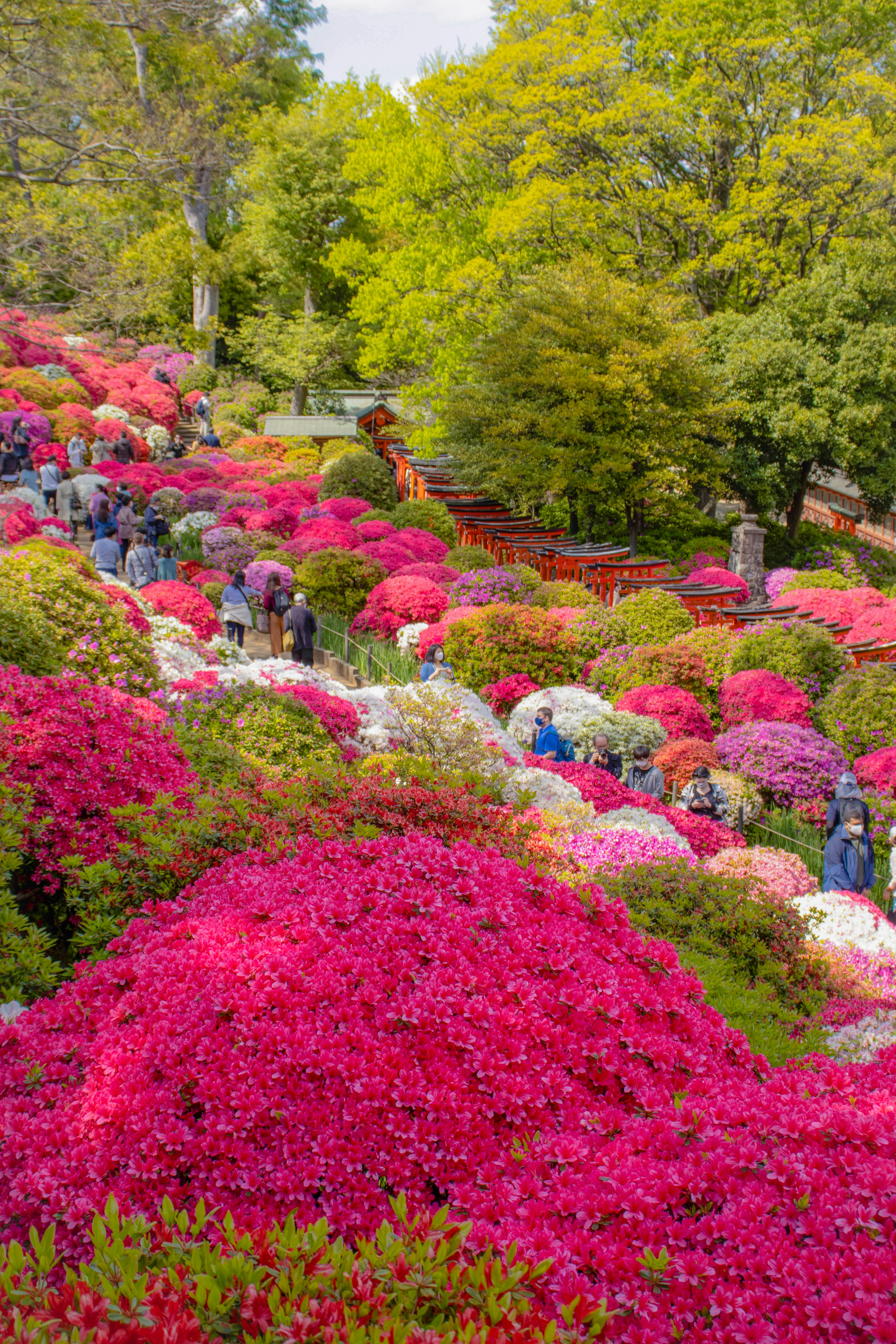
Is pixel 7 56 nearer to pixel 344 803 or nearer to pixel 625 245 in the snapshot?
pixel 344 803

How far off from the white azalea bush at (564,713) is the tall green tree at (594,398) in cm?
1049

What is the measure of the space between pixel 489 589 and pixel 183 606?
209 inches

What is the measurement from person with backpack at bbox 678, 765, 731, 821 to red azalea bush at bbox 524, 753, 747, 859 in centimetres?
25

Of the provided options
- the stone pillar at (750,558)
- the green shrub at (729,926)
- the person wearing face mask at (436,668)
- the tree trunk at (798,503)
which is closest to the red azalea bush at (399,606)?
the person wearing face mask at (436,668)

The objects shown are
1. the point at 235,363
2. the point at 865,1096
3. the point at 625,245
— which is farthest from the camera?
the point at 235,363

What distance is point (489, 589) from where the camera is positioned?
1605 centimetres

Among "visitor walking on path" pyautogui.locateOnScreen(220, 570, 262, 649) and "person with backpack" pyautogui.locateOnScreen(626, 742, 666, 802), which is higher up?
"visitor walking on path" pyautogui.locateOnScreen(220, 570, 262, 649)

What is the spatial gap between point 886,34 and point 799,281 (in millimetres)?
9584

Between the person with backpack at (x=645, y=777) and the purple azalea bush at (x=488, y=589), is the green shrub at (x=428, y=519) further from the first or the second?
the person with backpack at (x=645, y=777)

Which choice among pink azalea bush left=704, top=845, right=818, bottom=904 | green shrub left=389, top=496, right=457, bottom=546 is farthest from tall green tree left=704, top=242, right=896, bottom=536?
pink azalea bush left=704, top=845, right=818, bottom=904

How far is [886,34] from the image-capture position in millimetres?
28391

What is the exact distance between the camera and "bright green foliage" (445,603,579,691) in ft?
44.8

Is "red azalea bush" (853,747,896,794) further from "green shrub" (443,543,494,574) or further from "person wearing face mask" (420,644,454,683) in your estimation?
"green shrub" (443,543,494,574)

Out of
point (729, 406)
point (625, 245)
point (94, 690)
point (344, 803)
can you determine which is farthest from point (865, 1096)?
point (625, 245)
